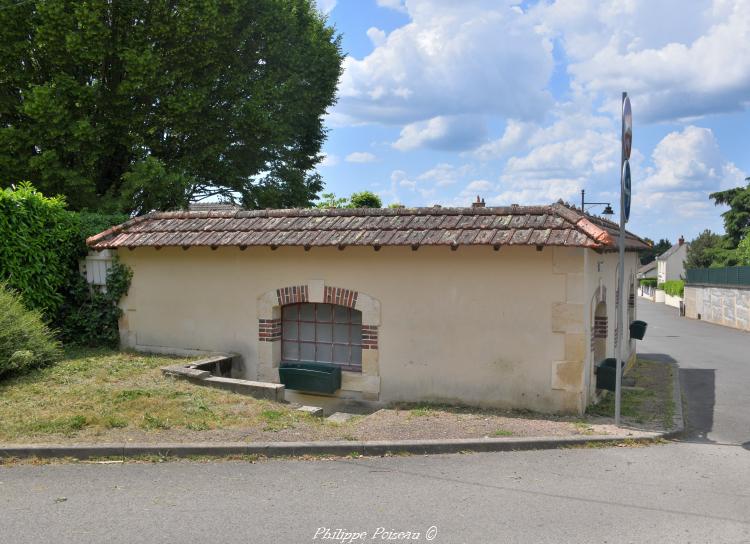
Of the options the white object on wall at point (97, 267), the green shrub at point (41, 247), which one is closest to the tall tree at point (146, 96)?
the green shrub at point (41, 247)

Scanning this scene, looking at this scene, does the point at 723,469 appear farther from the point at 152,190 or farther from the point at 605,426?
the point at 152,190

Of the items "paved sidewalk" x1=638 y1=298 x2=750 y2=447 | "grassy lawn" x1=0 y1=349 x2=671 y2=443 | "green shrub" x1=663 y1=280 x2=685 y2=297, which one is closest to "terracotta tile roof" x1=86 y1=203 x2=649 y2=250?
"grassy lawn" x1=0 y1=349 x2=671 y2=443

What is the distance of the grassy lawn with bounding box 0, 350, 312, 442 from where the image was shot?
22.6 feet

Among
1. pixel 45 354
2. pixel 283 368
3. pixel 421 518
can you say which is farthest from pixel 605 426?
pixel 45 354

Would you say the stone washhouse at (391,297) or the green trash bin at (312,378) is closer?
the stone washhouse at (391,297)

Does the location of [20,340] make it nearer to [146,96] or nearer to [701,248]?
[146,96]

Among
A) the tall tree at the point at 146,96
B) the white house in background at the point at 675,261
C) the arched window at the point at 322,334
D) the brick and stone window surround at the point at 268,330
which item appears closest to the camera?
the arched window at the point at 322,334

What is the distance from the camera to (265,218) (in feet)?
34.3

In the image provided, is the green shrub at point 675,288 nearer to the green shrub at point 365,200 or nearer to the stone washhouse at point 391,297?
the green shrub at point 365,200

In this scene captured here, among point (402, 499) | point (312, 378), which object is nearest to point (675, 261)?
point (312, 378)

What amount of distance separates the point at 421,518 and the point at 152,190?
42.8ft

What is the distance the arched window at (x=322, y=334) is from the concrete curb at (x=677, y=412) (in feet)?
14.5

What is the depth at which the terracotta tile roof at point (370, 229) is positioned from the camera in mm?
8000

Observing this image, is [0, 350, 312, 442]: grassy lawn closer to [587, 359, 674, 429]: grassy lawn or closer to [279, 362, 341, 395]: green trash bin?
[279, 362, 341, 395]: green trash bin
